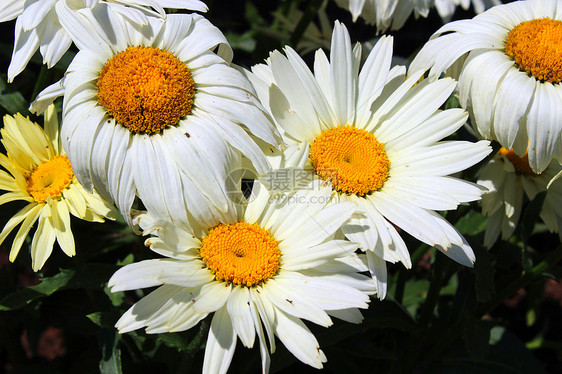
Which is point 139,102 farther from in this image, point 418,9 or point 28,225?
point 418,9

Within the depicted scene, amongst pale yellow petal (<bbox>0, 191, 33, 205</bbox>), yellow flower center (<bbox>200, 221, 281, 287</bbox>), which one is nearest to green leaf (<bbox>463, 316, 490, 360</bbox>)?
yellow flower center (<bbox>200, 221, 281, 287</bbox>)

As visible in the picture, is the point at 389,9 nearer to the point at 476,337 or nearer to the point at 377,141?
the point at 377,141

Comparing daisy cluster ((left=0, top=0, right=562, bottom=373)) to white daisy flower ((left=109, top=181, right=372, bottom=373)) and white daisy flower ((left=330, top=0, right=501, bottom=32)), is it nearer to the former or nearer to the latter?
white daisy flower ((left=109, top=181, right=372, bottom=373))

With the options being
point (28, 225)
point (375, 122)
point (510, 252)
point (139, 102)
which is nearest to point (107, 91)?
point (139, 102)

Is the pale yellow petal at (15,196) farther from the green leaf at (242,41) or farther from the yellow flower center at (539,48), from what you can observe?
the yellow flower center at (539,48)

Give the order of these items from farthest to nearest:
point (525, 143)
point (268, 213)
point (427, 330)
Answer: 1. point (427, 330)
2. point (525, 143)
3. point (268, 213)

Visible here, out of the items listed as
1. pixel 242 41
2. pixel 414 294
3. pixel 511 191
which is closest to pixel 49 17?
pixel 242 41
